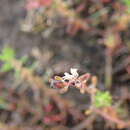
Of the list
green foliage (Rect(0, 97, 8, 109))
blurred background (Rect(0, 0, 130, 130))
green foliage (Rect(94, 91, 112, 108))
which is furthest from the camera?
green foliage (Rect(0, 97, 8, 109))

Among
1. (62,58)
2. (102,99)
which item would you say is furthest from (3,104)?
(102,99)

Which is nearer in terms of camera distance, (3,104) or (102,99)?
(102,99)

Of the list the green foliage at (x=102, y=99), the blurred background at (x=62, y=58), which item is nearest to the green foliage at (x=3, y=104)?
the blurred background at (x=62, y=58)

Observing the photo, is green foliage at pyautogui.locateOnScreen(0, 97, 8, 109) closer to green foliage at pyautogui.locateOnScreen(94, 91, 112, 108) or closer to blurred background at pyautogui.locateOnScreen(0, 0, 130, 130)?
blurred background at pyautogui.locateOnScreen(0, 0, 130, 130)

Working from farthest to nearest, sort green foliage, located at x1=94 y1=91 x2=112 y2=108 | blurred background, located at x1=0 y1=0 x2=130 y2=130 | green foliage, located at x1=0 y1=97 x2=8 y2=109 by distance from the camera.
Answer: green foliage, located at x1=0 y1=97 x2=8 y2=109 → blurred background, located at x1=0 y1=0 x2=130 y2=130 → green foliage, located at x1=94 y1=91 x2=112 y2=108

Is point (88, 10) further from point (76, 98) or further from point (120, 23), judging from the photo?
point (76, 98)

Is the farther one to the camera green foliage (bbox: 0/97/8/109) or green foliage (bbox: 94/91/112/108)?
green foliage (bbox: 0/97/8/109)

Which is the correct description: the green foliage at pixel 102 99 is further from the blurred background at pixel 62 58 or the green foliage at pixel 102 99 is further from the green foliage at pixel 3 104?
the green foliage at pixel 3 104

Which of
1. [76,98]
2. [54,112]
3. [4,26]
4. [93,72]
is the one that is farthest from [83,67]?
[4,26]

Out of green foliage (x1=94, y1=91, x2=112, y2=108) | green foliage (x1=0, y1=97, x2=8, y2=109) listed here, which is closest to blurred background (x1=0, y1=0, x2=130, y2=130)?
green foliage (x1=0, y1=97, x2=8, y2=109)

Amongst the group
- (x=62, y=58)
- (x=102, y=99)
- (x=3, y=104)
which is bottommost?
(x=102, y=99)

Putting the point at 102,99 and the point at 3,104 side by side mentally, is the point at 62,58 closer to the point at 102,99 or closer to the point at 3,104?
the point at 3,104
